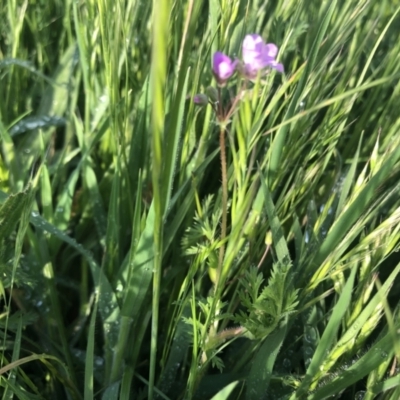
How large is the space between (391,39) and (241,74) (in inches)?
28.4

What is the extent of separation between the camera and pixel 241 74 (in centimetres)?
45

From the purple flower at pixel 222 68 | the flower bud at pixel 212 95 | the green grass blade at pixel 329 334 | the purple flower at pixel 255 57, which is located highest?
the purple flower at pixel 255 57

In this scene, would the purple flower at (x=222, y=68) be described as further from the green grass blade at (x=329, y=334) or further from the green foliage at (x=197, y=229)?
the green grass blade at (x=329, y=334)

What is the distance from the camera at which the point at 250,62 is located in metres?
0.45

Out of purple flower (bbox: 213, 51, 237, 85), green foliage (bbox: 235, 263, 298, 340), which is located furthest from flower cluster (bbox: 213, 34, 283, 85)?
green foliage (bbox: 235, 263, 298, 340)

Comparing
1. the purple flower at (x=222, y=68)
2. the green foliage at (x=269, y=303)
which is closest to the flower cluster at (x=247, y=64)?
the purple flower at (x=222, y=68)

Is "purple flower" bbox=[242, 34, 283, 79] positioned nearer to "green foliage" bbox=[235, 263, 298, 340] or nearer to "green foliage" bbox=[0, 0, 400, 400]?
"green foliage" bbox=[0, 0, 400, 400]

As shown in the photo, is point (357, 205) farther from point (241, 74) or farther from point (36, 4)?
point (36, 4)

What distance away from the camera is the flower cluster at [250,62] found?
0.44 m

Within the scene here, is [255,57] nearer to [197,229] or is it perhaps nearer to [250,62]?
[250,62]

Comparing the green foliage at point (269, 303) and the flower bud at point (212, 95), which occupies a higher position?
the flower bud at point (212, 95)

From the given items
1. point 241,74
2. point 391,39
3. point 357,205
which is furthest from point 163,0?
point 391,39

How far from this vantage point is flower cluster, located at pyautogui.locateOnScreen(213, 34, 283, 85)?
44 cm

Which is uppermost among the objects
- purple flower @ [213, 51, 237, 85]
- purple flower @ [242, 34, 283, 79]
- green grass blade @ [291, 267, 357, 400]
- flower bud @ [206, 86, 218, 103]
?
purple flower @ [242, 34, 283, 79]
